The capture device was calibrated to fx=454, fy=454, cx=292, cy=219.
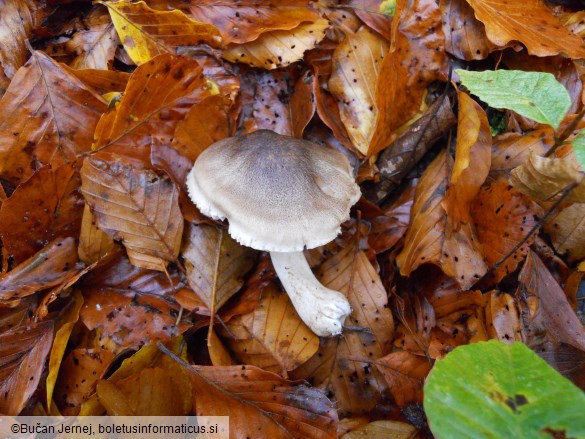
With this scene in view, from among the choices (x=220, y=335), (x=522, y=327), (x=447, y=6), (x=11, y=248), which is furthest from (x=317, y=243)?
(x=447, y=6)

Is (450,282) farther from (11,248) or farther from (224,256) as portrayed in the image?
(11,248)

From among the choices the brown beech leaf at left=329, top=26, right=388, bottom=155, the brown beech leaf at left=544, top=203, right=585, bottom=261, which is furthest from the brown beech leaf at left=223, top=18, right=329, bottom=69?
the brown beech leaf at left=544, top=203, right=585, bottom=261

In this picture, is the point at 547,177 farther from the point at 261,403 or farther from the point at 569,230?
the point at 261,403

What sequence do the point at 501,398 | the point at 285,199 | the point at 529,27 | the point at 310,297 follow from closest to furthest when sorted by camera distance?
the point at 501,398 < the point at 285,199 < the point at 310,297 < the point at 529,27

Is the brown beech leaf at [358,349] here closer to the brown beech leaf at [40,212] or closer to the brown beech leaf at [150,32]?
the brown beech leaf at [40,212]

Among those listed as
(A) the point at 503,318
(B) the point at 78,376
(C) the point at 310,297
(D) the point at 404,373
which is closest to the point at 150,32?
(C) the point at 310,297

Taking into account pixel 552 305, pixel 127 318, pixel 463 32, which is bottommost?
pixel 127 318

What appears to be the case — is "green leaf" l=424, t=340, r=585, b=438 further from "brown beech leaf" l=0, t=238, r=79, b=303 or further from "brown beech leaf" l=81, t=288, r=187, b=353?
"brown beech leaf" l=0, t=238, r=79, b=303

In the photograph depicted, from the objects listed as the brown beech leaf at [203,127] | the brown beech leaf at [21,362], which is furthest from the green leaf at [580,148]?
the brown beech leaf at [21,362]
